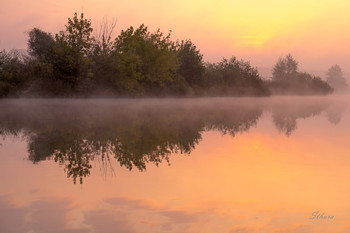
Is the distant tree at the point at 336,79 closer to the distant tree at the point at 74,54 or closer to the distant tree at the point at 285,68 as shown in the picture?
the distant tree at the point at 285,68

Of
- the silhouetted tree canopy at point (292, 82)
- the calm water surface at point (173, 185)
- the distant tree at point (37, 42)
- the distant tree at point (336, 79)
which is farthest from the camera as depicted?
the distant tree at point (336, 79)

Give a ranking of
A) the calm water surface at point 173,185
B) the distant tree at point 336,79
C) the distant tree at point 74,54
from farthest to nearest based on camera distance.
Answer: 1. the distant tree at point 336,79
2. the distant tree at point 74,54
3. the calm water surface at point 173,185

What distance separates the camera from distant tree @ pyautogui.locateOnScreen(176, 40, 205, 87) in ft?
199

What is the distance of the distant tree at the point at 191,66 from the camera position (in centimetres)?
6056

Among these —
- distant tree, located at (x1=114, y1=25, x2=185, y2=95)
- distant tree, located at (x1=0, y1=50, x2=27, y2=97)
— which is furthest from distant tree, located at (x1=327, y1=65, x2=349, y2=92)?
distant tree, located at (x1=0, y1=50, x2=27, y2=97)

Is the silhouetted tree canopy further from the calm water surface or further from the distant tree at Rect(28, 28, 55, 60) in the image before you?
the calm water surface

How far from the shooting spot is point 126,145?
11094 mm

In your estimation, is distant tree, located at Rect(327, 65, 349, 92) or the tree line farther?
distant tree, located at Rect(327, 65, 349, 92)

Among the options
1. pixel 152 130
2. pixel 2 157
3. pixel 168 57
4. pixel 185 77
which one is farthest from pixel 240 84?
pixel 2 157

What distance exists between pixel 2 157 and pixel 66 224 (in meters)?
5.45

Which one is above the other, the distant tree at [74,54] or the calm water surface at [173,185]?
the distant tree at [74,54]

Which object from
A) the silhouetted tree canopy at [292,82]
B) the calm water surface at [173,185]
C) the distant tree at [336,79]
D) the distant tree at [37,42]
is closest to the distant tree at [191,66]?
the distant tree at [37,42]

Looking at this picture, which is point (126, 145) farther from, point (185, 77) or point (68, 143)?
point (185, 77)

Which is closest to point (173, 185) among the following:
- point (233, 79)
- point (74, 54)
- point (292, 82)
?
point (74, 54)
